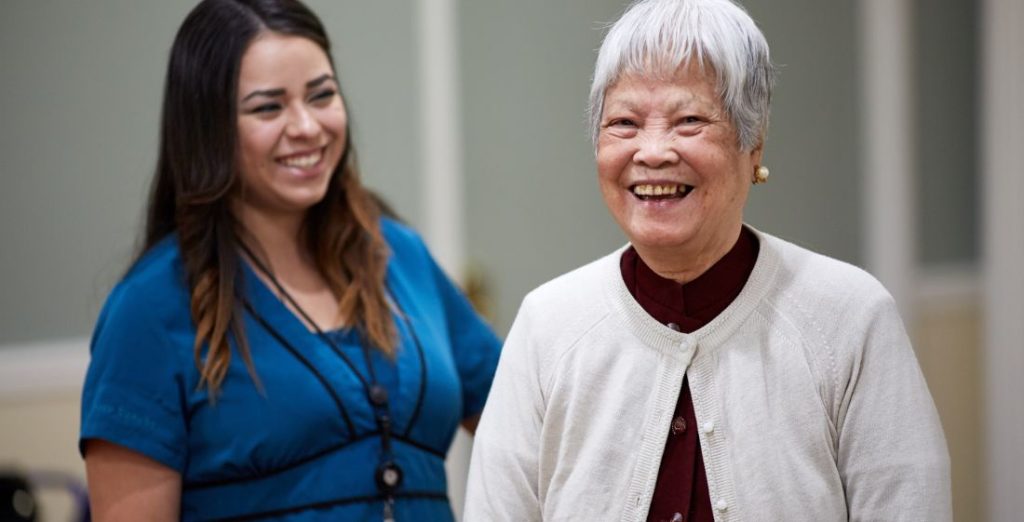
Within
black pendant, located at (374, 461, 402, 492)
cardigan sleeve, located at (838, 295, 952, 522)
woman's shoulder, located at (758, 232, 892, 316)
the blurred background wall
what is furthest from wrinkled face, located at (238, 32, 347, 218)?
the blurred background wall

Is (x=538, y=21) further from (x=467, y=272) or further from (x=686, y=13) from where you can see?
(x=686, y=13)

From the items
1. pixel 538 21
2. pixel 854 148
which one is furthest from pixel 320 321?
pixel 854 148

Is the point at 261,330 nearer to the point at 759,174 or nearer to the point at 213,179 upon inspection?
the point at 213,179

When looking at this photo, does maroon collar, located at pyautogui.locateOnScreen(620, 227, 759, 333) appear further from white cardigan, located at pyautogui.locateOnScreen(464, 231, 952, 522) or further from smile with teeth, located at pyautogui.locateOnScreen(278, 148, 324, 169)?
smile with teeth, located at pyautogui.locateOnScreen(278, 148, 324, 169)

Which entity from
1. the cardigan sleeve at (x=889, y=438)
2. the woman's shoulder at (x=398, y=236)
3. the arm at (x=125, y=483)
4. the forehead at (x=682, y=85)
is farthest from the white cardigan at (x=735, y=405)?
the woman's shoulder at (x=398, y=236)

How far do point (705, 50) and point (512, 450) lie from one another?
501 mm

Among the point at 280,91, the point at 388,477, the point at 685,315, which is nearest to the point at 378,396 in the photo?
the point at 388,477

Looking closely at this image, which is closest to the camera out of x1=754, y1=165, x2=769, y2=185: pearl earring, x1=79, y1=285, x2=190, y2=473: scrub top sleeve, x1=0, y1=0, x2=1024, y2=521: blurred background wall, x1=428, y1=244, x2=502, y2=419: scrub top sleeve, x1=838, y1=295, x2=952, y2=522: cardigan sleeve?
x1=838, y1=295, x2=952, y2=522: cardigan sleeve

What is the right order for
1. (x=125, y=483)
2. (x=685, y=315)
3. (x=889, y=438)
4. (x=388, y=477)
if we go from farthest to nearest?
1. (x=388, y=477)
2. (x=125, y=483)
3. (x=685, y=315)
4. (x=889, y=438)

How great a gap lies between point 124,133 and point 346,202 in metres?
1.46

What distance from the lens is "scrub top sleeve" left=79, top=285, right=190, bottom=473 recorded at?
1772 millimetres

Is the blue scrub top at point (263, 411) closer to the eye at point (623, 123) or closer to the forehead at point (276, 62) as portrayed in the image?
the forehead at point (276, 62)

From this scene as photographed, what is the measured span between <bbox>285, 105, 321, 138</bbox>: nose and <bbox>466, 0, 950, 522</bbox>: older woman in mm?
639

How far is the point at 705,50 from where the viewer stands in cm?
131
